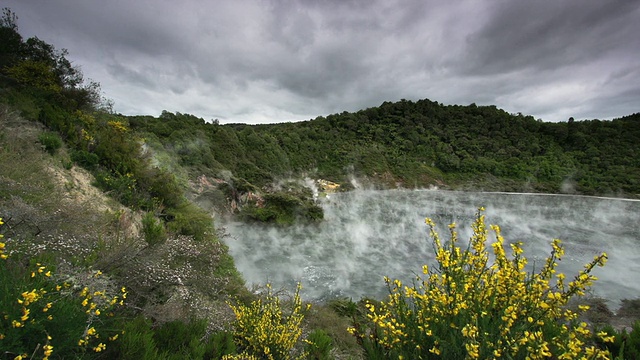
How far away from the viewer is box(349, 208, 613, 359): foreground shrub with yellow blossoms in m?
2.46

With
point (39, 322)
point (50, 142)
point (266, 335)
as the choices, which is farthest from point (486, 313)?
point (50, 142)

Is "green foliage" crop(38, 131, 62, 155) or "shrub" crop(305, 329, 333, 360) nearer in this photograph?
"shrub" crop(305, 329, 333, 360)

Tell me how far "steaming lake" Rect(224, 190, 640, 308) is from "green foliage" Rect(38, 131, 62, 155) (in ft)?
23.7

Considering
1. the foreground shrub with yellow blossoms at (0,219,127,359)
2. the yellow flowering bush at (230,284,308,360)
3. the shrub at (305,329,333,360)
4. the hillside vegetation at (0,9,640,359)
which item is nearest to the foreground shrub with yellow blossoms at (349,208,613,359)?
the hillside vegetation at (0,9,640,359)

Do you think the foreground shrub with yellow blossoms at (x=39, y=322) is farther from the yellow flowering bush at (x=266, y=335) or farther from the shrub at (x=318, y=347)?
the shrub at (x=318, y=347)

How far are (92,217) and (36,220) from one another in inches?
105

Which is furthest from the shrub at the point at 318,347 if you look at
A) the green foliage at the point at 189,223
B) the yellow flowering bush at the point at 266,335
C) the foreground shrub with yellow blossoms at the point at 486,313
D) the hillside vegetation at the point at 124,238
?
the green foliage at the point at 189,223

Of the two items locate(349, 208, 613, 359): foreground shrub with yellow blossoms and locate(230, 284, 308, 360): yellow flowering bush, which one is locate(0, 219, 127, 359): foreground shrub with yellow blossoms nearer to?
locate(230, 284, 308, 360): yellow flowering bush

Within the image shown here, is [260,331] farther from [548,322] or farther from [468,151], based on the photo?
[468,151]

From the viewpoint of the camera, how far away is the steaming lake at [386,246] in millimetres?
15266

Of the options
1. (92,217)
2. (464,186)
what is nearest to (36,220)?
(92,217)

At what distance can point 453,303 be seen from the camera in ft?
9.33

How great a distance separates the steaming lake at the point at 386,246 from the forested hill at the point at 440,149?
12390 millimetres

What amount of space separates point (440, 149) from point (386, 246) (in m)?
65.4
